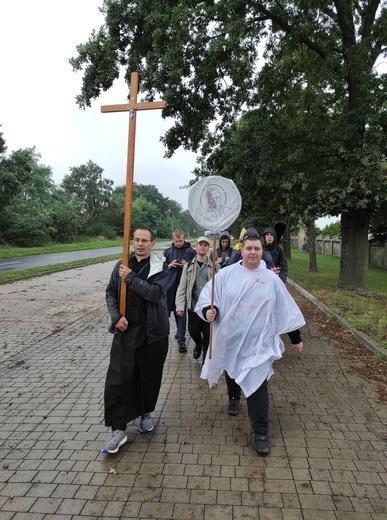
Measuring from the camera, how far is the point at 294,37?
11.4 meters

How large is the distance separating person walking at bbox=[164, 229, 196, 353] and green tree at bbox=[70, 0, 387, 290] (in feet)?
16.9

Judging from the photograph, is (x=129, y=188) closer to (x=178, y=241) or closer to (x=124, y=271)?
(x=124, y=271)

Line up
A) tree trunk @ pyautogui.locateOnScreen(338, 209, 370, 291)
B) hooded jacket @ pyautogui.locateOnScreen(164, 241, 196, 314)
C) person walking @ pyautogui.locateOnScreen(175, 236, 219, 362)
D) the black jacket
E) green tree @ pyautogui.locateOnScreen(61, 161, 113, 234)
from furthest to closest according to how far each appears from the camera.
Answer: green tree @ pyautogui.locateOnScreen(61, 161, 113, 234) < tree trunk @ pyautogui.locateOnScreen(338, 209, 370, 291) < hooded jacket @ pyautogui.locateOnScreen(164, 241, 196, 314) < person walking @ pyautogui.locateOnScreen(175, 236, 219, 362) < the black jacket

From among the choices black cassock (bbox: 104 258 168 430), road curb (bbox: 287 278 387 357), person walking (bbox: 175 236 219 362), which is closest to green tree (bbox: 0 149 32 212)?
road curb (bbox: 287 278 387 357)

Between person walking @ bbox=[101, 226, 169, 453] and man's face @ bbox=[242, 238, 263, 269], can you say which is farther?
man's face @ bbox=[242, 238, 263, 269]

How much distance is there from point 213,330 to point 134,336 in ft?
2.61

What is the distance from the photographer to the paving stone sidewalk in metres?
2.71

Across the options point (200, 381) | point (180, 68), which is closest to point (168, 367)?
point (200, 381)

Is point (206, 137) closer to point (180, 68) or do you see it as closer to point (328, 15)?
point (180, 68)

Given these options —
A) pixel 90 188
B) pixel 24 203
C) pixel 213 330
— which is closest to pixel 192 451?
pixel 213 330

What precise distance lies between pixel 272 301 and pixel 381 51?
1191cm

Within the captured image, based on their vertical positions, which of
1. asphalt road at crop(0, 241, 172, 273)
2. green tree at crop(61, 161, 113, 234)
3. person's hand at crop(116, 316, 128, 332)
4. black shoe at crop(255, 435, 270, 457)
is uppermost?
green tree at crop(61, 161, 113, 234)


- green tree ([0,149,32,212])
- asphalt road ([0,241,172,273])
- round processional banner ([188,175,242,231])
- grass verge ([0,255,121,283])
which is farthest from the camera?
green tree ([0,149,32,212])

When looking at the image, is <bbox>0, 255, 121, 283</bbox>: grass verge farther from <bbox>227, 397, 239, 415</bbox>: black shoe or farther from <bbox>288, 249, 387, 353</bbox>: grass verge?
<bbox>227, 397, 239, 415</bbox>: black shoe
